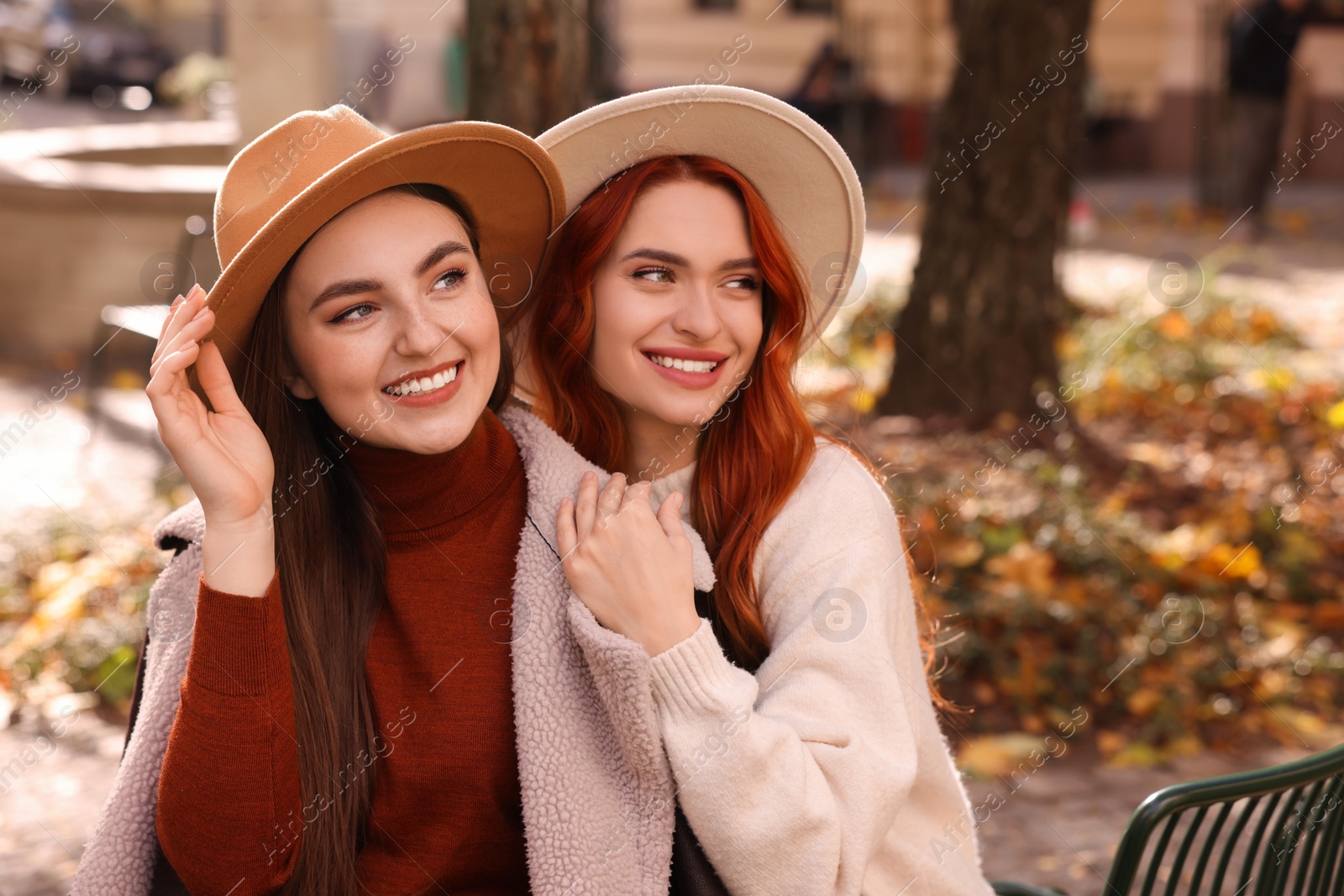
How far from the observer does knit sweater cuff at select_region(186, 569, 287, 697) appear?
6.00 ft

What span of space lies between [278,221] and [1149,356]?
654 centimetres

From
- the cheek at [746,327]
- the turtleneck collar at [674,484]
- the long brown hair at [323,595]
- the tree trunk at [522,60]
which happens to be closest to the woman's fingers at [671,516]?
the turtleneck collar at [674,484]

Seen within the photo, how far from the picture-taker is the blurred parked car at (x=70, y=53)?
25.0 meters

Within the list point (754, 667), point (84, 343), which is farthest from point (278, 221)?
point (84, 343)

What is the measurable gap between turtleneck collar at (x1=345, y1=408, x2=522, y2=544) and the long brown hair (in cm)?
2

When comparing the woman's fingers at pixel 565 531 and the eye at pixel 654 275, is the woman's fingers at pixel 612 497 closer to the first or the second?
the woman's fingers at pixel 565 531

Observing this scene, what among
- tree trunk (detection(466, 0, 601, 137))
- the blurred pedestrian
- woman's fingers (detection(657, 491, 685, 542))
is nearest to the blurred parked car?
the blurred pedestrian

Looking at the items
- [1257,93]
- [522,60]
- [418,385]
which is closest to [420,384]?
[418,385]

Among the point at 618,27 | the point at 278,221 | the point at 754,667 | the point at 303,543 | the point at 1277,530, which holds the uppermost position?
the point at 618,27

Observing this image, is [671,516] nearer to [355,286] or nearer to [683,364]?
[683,364]

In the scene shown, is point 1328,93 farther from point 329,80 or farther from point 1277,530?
point 1277,530

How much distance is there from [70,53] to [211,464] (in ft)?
84.7

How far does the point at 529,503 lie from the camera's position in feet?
6.98

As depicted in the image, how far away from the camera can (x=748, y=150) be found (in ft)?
7.48
